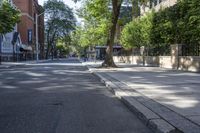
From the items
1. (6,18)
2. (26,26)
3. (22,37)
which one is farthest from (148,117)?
(26,26)

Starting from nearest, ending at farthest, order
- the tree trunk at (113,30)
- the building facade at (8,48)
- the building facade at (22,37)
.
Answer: the tree trunk at (113,30)
the building facade at (8,48)
the building facade at (22,37)

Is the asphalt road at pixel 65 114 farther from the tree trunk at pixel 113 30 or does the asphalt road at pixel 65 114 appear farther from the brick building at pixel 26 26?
the brick building at pixel 26 26

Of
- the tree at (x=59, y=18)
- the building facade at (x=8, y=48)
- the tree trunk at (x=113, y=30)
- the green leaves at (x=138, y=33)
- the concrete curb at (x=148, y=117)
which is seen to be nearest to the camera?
the concrete curb at (x=148, y=117)

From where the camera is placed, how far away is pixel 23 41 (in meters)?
99.7

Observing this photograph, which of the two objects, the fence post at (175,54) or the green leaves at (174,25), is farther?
the fence post at (175,54)

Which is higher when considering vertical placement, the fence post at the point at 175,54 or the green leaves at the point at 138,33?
the green leaves at the point at 138,33

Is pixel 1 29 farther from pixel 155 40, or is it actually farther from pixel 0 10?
pixel 155 40

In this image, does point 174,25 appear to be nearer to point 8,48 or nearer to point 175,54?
point 175,54

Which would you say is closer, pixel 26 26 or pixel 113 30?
pixel 113 30

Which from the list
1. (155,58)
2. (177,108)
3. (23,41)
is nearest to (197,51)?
(155,58)

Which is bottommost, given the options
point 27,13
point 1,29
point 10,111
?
point 10,111

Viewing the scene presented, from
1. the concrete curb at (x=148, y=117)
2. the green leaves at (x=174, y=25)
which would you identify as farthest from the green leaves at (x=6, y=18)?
the concrete curb at (x=148, y=117)

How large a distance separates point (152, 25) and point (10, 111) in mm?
33386

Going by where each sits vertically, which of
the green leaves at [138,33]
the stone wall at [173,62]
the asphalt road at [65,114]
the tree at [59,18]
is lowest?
the asphalt road at [65,114]
